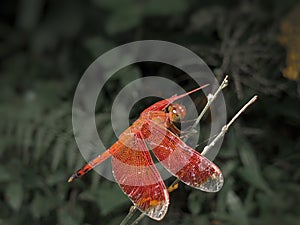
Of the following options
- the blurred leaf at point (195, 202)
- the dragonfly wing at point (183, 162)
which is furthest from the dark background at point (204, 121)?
the dragonfly wing at point (183, 162)

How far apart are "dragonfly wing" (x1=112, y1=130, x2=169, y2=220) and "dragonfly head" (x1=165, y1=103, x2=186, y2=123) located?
0.08 m

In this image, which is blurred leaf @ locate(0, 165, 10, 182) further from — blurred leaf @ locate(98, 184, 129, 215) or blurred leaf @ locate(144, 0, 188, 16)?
blurred leaf @ locate(144, 0, 188, 16)

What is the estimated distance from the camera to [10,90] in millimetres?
2164

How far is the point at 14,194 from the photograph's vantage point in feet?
4.80

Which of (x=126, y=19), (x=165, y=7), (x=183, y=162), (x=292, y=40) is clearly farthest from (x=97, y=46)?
(x=183, y=162)

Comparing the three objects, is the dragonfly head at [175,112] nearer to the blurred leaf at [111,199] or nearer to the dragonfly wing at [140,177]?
the dragonfly wing at [140,177]

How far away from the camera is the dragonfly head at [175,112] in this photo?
1.17 m

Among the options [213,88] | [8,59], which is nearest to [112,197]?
[213,88]

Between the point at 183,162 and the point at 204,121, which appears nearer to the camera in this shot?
the point at 183,162

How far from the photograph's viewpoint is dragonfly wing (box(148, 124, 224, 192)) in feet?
3.66

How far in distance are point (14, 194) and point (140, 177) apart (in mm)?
439

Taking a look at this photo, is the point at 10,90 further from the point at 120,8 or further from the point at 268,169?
the point at 268,169

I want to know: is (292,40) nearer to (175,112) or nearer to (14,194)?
(175,112)

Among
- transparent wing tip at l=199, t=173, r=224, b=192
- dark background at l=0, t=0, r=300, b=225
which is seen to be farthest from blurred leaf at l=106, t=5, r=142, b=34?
transparent wing tip at l=199, t=173, r=224, b=192
